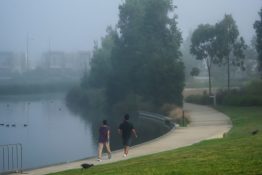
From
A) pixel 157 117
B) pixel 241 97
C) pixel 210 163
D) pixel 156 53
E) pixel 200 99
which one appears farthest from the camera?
pixel 200 99

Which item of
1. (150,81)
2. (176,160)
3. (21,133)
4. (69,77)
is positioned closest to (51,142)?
(21,133)

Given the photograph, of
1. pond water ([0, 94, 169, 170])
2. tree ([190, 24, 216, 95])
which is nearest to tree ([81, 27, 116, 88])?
pond water ([0, 94, 169, 170])

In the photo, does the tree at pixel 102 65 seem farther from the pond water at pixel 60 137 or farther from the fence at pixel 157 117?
the fence at pixel 157 117

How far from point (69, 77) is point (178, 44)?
60080mm

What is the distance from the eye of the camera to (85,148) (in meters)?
31.4

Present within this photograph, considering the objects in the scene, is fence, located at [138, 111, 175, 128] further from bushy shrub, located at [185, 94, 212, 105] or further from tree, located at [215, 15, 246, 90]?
tree, located at [215, 15, 246, 90]

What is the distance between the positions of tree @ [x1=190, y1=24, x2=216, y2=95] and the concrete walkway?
17.5 meters

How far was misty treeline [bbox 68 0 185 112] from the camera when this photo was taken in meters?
50.4

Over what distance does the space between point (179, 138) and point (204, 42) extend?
31.2 m

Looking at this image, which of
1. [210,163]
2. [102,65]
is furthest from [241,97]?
[210,163]

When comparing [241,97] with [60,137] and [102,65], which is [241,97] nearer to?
[60,137]

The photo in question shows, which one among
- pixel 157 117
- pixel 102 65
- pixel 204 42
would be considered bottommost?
pixel 157 117

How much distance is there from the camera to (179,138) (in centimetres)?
2577

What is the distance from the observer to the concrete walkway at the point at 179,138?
18.9m
